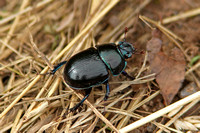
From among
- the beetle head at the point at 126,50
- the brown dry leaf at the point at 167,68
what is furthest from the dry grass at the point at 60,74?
the beetle head at the point at 126,50

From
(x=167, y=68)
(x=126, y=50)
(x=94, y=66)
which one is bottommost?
(x=167, y=68)

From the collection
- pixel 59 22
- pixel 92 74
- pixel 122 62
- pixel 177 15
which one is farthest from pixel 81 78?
pixel 177 15

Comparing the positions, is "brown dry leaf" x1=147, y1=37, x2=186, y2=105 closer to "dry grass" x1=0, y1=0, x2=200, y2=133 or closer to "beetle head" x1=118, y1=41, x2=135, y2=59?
"dry grass" x1=0, y1=0, x2=200, y2=133

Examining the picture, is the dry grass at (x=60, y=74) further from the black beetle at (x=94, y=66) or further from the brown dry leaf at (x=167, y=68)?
the black beetle at (x=94, y=66)

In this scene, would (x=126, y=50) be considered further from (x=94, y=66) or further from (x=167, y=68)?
(x=167, y=68)

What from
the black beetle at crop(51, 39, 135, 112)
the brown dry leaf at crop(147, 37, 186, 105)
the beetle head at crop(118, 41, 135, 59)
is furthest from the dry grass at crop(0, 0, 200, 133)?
the beetle head at crop(118, 41, 135, 59)

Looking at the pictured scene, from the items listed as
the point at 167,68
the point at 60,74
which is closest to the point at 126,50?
the point at 167,68
